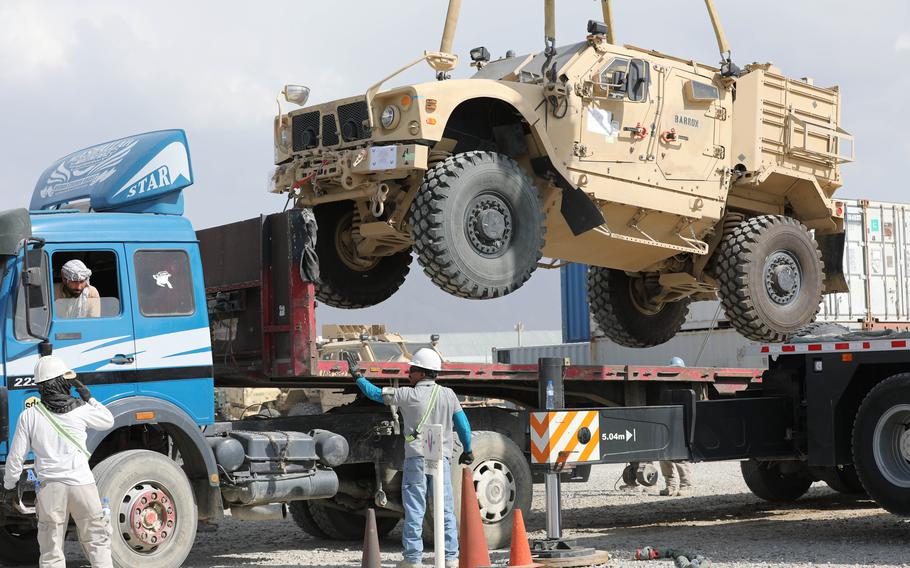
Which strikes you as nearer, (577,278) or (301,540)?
(301,540)

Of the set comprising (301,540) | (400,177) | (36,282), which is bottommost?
(301,540)

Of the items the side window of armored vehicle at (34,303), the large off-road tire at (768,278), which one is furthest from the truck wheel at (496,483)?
the side window of armored vehicle at (34,303)

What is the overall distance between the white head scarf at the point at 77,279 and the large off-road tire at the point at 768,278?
19.0 ft

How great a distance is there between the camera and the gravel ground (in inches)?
377

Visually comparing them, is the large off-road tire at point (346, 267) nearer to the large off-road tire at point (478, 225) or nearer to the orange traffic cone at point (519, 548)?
the large off-road tire at point (478, 225)

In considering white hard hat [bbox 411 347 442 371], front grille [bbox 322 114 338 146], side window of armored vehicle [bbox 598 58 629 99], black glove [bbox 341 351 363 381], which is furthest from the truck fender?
side window of armored vehicle [bbox 598 58 629 99]

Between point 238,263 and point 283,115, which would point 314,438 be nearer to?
point 238,263

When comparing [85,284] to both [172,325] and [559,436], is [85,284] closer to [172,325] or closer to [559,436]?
[172,325]

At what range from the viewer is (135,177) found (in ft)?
29.5

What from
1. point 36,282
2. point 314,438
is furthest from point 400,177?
point 36,282

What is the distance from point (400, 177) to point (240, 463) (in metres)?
2.45

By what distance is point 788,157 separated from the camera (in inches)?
474

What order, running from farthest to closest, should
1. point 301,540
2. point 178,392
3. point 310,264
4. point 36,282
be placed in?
point 301,540
point 310,264
point 178,392
point 36,282

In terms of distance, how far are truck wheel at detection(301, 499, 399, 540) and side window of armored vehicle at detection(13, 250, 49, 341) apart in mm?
3867
